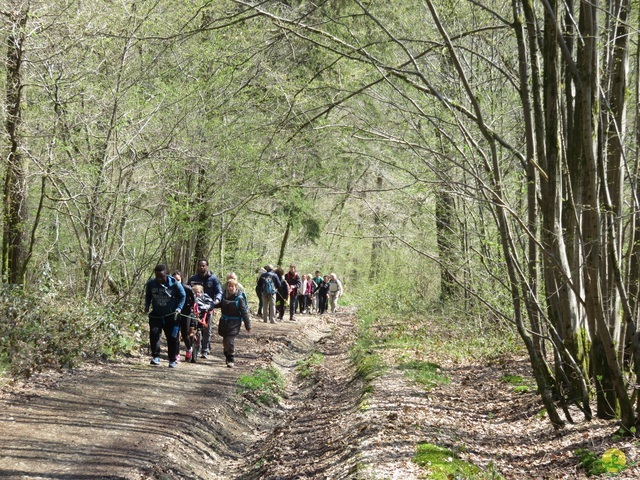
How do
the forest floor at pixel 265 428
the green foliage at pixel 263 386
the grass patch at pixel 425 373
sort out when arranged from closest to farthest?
the forest floor at pixel 265 428 → the grass patch at pixel 425 373 → the green foliage at pixel 263 386

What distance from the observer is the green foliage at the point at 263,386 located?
41.6 ft

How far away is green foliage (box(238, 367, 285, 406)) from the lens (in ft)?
41.6

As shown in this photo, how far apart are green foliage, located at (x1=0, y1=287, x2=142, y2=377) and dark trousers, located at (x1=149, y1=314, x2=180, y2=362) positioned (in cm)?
80

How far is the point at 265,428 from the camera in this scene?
37.4 feet

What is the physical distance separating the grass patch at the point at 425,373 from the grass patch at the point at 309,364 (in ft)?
8.76

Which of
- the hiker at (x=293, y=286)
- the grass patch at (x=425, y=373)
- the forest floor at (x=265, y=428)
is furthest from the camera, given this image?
the hiker at (x=293, y=286)

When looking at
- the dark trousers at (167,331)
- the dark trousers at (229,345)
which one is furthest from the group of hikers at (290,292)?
the dark trousers at (167,331)

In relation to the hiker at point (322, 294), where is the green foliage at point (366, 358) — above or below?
below

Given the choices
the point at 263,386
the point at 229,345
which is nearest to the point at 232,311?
the point at 229,345

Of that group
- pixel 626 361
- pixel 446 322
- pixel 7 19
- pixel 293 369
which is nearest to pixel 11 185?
pixel 7 19

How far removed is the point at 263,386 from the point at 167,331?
6.89 feet

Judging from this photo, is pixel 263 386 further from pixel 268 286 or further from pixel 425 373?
pixel 268 286

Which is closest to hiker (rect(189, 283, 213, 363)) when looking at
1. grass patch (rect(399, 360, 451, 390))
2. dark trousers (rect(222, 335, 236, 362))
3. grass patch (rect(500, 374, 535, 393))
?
dark trousers (rect(222, 335, 236, 362))

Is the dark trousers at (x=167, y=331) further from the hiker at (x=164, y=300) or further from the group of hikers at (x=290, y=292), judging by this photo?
the group of hikers at (x=290, y=292)
